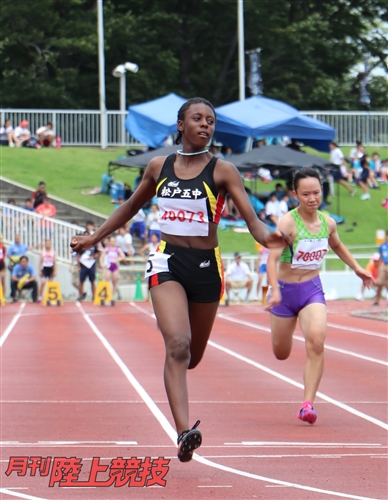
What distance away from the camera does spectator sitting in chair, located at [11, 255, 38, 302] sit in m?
26.2

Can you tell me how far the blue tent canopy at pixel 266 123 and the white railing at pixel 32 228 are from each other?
6318 mm

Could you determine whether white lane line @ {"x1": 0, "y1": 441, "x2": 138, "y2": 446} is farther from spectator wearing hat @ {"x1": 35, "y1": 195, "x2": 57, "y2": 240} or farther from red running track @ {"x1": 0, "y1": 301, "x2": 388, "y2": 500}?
spectator wearing hat @ {"x1": 35, "y1": 195, "x2": 57, "y2": 240}

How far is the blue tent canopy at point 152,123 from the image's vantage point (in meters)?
32.8

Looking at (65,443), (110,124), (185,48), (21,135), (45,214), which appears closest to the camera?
(65,443)

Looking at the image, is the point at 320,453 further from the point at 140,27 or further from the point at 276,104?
the point at 140,27

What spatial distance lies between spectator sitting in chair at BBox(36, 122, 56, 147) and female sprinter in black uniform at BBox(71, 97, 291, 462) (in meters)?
31.9

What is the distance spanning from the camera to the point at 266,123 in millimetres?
31625

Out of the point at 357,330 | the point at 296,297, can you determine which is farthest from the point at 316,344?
the point at 357,330

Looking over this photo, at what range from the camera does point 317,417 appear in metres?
9.27

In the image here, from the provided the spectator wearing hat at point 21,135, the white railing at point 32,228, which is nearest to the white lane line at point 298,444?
the white railing at point 32,228

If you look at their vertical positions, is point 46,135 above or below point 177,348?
above

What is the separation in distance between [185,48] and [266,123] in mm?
22082

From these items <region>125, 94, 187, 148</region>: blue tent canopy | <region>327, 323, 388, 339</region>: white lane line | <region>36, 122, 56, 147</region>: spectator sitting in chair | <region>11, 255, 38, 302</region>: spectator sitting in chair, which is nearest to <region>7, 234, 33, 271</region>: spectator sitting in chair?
<region>11, 255, 38, 302</region>: spectator sitting in chair

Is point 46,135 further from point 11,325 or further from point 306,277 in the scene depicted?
point 306,277
